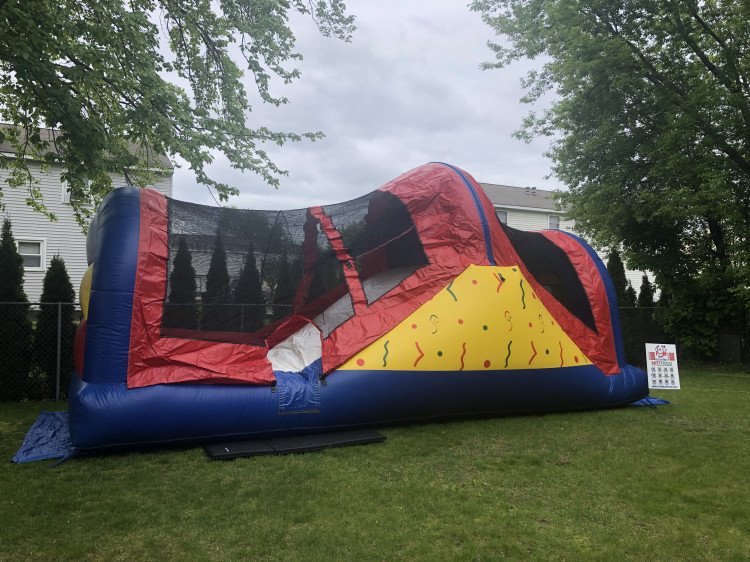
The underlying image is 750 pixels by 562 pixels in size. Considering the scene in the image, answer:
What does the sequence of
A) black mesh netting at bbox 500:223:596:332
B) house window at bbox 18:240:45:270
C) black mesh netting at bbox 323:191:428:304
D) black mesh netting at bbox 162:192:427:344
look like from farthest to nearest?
house window at bbox 18:240:45:270, black mesh netting at bbox 500:223:596:332, black mesh netting at bbox 323:191:428:304, black mesh netting at bbox 162:192:427:344

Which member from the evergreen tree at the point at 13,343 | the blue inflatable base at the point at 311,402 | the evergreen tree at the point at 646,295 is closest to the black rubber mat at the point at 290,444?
the blue inflatable base at the point at 311,402

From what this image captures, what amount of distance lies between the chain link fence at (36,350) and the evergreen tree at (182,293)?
10.5ft

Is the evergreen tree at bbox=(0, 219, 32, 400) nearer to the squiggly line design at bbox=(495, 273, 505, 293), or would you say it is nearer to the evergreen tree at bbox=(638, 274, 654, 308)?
the squiggly line design at bbox=(495, 273, 505, 293)

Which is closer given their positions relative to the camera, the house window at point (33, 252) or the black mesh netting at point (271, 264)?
the black mesh netting at point (271, 264)

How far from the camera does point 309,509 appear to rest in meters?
3.48

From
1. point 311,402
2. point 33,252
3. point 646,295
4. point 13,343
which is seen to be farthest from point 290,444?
point 33,252

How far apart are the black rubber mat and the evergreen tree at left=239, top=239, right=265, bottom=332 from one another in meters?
1.22

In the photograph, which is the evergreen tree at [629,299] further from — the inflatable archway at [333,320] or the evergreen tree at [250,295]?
the evergreen tree at [250,295]

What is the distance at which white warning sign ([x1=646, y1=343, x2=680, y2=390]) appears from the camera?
22.9ft

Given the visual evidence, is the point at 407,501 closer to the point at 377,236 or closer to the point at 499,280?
the point at 499,280

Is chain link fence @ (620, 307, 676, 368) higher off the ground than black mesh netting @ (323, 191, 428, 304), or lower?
lower

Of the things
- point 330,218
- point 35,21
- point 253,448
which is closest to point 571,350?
point 330,218

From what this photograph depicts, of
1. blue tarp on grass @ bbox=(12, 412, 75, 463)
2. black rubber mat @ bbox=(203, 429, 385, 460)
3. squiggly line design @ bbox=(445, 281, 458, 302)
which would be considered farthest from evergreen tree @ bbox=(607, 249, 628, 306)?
blue tarp on grass @ bbox=(12, 412, 75, 463)

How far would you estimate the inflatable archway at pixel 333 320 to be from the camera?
4648 millimetres
